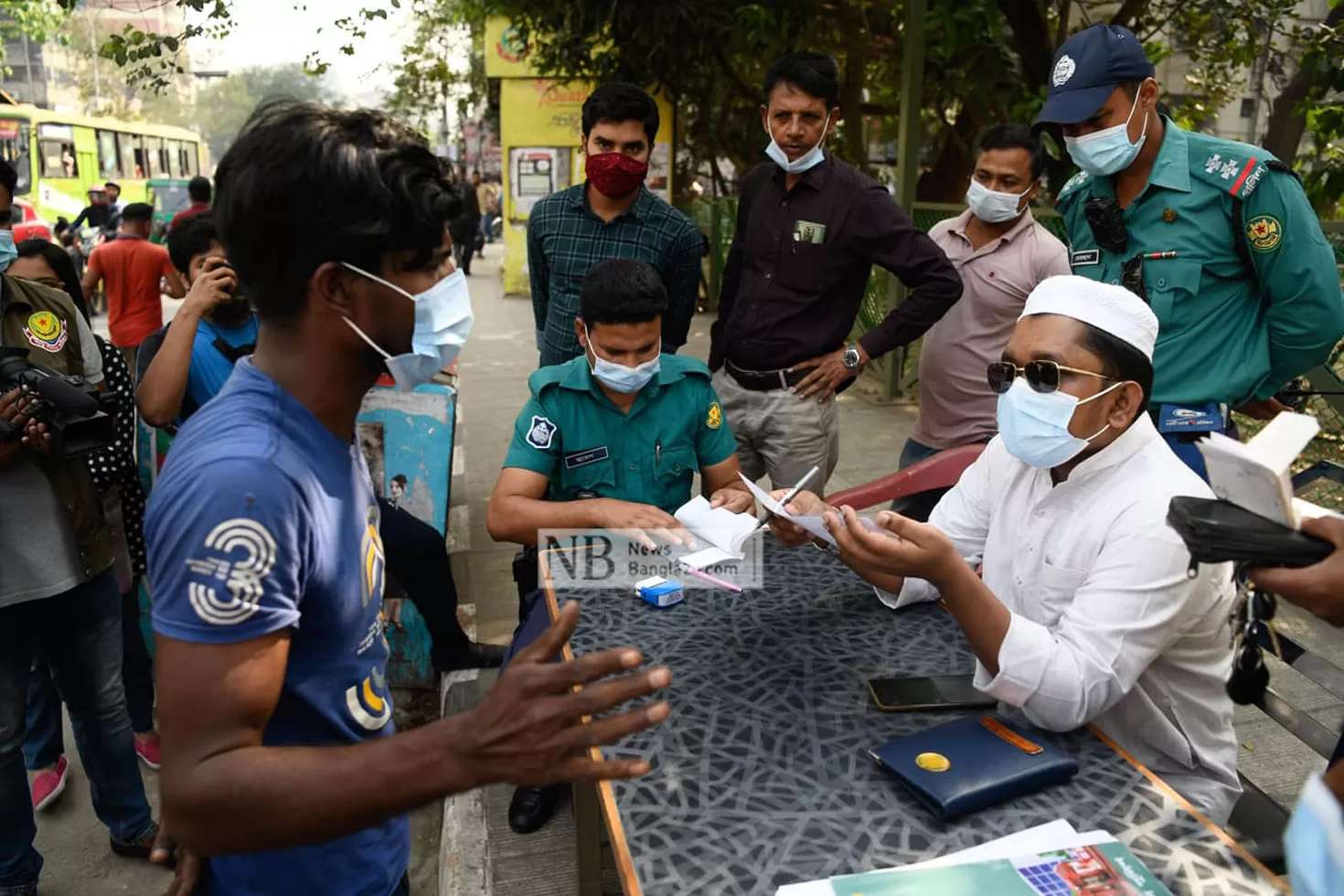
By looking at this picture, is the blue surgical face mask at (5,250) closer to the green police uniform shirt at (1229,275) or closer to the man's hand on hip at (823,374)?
the man's hand on hip at (823,374)

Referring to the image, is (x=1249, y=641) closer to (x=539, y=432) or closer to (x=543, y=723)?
(x=543, y=723)

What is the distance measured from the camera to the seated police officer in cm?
255

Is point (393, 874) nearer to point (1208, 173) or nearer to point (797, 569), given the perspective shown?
point (797, 569)

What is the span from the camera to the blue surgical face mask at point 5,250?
233 centimetres

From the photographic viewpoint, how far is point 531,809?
→ 2719 mm

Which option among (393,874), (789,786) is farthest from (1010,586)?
(393,874)

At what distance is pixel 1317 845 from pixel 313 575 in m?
1.05

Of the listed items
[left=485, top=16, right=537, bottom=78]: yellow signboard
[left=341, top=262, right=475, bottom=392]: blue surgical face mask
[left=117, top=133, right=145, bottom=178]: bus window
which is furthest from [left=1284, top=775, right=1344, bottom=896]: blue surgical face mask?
[left=117, top=133, right=145, bottom=178]: bus window

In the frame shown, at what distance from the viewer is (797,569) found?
225 centimetres

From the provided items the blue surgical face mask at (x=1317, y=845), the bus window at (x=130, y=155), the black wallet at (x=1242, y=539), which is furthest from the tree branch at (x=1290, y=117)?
the bus window at (x=130, y=155)

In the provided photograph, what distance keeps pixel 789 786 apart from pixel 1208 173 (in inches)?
81.1

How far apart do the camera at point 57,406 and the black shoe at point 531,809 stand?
1.45 meters

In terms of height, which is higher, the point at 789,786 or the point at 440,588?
the point at 789,786

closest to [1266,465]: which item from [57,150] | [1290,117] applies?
[1290,117]
